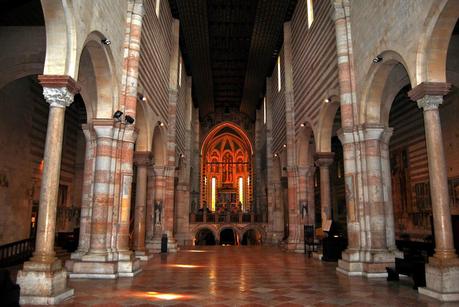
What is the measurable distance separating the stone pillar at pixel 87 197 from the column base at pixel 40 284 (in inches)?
164

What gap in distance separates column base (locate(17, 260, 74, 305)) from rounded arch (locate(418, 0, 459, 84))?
9.93 meters

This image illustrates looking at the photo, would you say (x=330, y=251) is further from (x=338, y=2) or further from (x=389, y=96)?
(x=338, y=2)

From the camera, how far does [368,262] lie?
1230 cm

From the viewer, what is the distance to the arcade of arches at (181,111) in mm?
9148

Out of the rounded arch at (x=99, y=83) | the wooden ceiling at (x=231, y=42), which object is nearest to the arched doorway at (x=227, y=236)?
the wooden ceiling at (x=231, y=42)

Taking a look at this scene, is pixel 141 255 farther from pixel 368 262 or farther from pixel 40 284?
pixel 368 262

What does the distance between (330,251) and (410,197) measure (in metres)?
5.92

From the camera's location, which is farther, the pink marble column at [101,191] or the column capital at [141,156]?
the column capital at [141,156]

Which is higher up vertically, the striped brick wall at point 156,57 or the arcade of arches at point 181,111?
the striped brick wall at point 156,57

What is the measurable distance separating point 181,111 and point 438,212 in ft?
73.8

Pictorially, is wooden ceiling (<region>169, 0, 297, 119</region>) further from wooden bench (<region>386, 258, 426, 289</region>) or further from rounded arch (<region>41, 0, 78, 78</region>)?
wooden bench (<region>386, 258, 426, 289</region>)

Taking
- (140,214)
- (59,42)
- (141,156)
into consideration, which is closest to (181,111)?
(141,156)

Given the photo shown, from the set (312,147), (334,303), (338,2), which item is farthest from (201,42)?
(334,303)

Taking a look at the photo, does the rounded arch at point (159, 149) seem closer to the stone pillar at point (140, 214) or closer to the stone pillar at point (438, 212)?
the stone pillar at point (140, 214)
